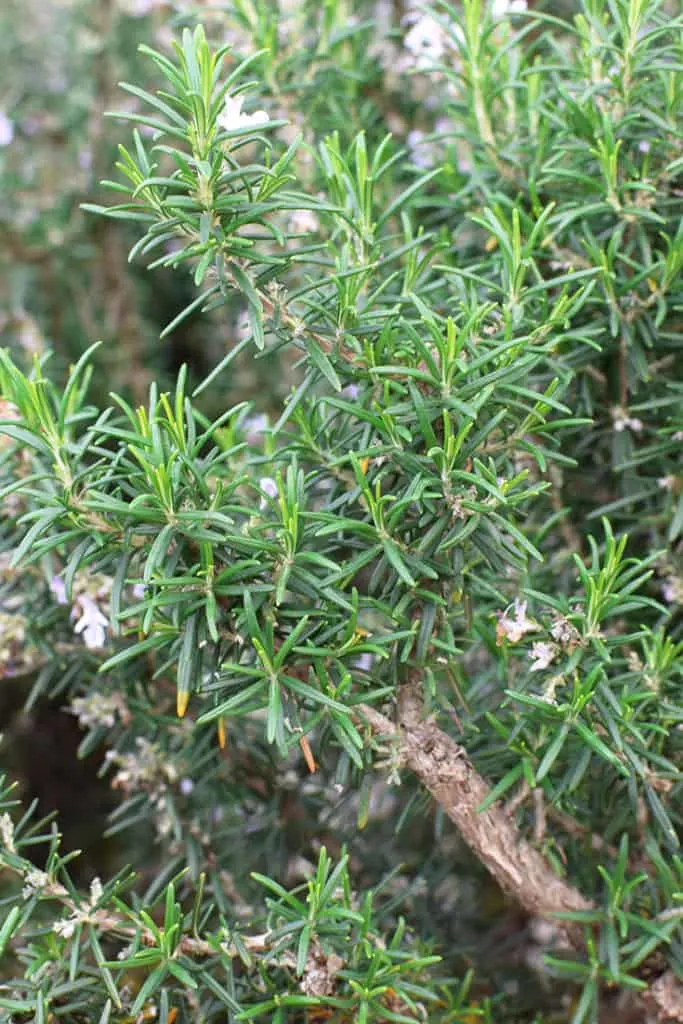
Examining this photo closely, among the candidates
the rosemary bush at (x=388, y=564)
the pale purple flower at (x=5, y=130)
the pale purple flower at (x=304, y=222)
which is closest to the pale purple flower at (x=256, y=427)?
the rosemary bush at (x=388, y=564)

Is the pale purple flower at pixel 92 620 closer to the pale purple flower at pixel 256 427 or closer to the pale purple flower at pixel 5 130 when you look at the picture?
the pale purple flower at pixel 256 427

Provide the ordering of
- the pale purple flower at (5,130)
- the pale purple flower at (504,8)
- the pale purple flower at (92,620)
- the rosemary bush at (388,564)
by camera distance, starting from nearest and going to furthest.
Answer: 1. the rosemary bush at (388,564)
2. the pale purple flower at (92,620)
3. the pale purple flower at (504,8)
4. the pale purple flower at (5,130)

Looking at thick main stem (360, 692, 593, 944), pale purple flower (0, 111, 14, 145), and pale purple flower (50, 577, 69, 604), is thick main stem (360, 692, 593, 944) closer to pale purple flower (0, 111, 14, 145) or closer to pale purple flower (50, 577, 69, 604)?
pale purple flower (50, 577, 69, 604)

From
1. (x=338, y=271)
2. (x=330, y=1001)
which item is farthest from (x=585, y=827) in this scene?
(x=338, y=271)

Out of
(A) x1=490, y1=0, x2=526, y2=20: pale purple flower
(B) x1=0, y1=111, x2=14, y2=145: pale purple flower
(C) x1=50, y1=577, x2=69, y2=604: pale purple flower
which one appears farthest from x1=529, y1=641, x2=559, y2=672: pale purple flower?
(B) x1=0, y1=111, x2=14, y2=145: pale purple flower

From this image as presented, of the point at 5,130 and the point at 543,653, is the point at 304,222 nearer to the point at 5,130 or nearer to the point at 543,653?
the point at 543,653

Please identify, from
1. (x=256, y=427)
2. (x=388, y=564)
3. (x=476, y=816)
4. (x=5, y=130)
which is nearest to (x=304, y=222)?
(x=256, y=427)

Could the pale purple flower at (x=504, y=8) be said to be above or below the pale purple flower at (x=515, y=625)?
above

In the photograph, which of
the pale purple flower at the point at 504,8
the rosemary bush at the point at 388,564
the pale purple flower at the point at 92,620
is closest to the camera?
the rosemary bush at the point at 388,564

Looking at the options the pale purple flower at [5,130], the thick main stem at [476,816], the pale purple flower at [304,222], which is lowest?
the thick main stem at [476,816]
